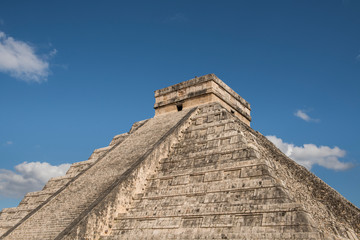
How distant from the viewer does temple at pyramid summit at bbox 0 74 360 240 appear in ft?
20.2

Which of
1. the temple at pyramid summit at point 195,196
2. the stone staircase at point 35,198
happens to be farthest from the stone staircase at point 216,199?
the stone staircase at point 35,198

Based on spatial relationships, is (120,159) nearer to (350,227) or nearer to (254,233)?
(254,233)

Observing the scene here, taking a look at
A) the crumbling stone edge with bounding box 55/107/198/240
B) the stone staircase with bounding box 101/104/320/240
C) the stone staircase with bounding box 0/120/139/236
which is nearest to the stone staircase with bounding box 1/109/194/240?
the crumbling stone edge with bounding box 55/107/198/240

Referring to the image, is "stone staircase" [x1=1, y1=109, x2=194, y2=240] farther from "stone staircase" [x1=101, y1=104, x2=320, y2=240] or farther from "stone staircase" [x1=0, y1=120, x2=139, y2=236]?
"stone staircase" [x1=101, y1=104, x2=320, y2=240]

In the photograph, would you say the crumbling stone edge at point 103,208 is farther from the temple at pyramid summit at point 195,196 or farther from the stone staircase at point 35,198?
the stone staircase at point 35,198

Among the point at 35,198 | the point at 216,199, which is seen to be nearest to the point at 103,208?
the point at 216,199

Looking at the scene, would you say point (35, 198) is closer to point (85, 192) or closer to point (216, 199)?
point (85, 192)

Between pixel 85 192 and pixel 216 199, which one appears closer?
pixel 216 199

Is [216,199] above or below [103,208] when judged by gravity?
above

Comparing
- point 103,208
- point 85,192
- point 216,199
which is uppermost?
point 85,192

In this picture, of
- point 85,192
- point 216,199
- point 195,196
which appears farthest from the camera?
point 85,192

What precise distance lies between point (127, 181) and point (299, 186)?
13.6 feet

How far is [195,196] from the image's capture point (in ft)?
23.7

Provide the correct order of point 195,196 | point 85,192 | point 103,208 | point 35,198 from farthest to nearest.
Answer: point 35,198 → point 85,192 → point 103,208 → point 195,196
